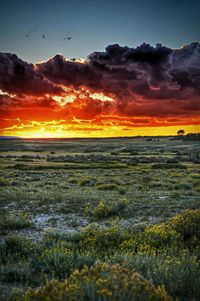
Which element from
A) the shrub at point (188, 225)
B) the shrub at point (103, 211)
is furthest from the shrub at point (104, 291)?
the shrub at point (103, 211)

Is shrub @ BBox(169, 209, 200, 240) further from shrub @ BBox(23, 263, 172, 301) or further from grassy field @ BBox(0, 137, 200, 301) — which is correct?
shrub @ BBox(23, 263, 172, 301)

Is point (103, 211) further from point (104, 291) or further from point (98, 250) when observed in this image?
point (104, 291)

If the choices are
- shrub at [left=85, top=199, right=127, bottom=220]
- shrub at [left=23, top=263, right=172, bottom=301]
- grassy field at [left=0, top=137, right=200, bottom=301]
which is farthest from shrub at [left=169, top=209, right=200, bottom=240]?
shrub at [left=23, top=263, right=172, bottom=301]

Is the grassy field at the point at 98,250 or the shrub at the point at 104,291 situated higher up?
the shrub at the point at 104,291

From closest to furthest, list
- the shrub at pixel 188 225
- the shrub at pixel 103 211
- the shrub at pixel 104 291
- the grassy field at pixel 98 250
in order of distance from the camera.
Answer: the shrub at pixel 104 291 < the grassy field at pixel 98 250 < the shrub at pixel 188 225 < the shrub at pixel 103 211

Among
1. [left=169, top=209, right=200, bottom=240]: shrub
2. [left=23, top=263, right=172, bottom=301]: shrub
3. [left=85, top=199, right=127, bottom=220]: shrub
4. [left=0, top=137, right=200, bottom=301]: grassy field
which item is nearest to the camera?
[left=23, top=263, right=172, bottom=301]: shrub

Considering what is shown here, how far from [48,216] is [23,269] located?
6.39 metres

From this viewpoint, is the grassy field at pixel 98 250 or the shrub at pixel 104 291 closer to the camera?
the shrub at pixel 104 291

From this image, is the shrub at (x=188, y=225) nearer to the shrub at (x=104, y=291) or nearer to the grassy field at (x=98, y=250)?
the grassy field at (x=98, y=250)

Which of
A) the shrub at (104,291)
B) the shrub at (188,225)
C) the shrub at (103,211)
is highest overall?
the shrub at (104,291)

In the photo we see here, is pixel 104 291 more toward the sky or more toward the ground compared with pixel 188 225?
more toward the sky

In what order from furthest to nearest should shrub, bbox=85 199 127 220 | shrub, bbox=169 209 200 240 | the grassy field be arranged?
shrub, bbox=85 199 127 220 → shrub, bbox=169 209 200 240 → the grassy field

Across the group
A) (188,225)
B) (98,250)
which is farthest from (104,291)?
(188,225)

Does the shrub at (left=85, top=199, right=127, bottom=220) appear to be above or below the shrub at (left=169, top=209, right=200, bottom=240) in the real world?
below
